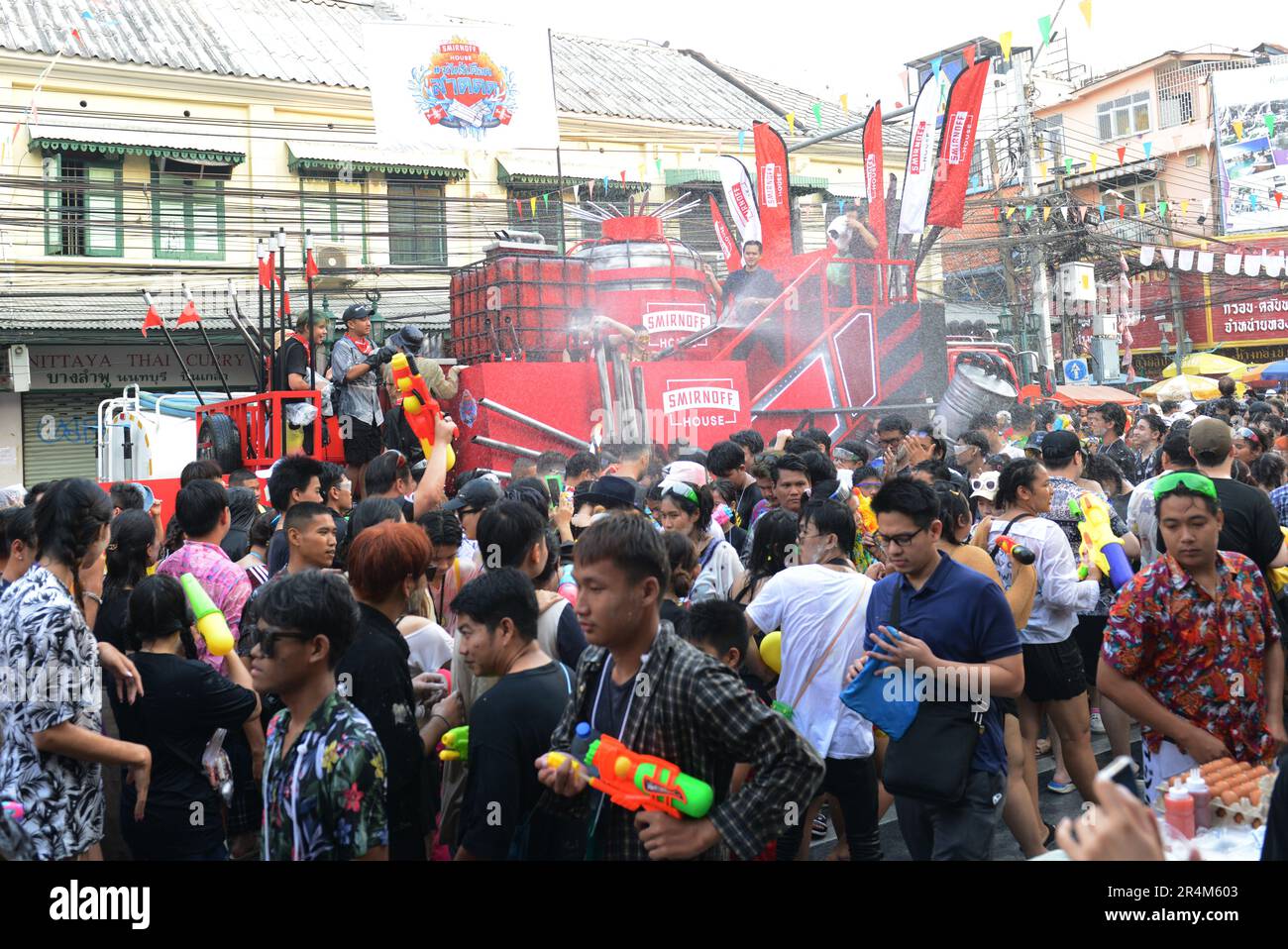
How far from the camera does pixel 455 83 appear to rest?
14.4 metres

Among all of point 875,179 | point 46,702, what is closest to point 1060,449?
point 46,702

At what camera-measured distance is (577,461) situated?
25.3 feet

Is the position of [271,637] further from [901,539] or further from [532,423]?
[532,423]

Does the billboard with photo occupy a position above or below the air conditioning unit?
above

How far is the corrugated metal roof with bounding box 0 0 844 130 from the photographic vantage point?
18250mm

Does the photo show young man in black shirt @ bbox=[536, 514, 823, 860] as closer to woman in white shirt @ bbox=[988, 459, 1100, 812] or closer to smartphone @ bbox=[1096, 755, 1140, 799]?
smartphone @ bbox=[1096, 755, 1140, 799]

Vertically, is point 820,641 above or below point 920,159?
below

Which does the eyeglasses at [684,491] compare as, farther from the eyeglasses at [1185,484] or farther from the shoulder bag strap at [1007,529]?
the eyeglasses at [1185,484]

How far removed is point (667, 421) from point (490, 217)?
11.5m

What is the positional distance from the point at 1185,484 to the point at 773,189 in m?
13.4

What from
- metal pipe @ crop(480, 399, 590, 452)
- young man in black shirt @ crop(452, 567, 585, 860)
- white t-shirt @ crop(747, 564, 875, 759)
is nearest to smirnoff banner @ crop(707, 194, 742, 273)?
metal pipe @ crop(480, 399, 590, 452)

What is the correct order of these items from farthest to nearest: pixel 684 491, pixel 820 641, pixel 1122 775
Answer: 1. pixel 684 491
2. pixel 820 641
3. pixel 1122 775

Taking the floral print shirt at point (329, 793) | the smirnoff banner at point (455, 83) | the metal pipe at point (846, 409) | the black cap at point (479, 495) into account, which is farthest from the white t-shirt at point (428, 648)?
the smirnoff banner at point (455, 83)

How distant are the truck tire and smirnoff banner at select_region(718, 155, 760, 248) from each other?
968cm
